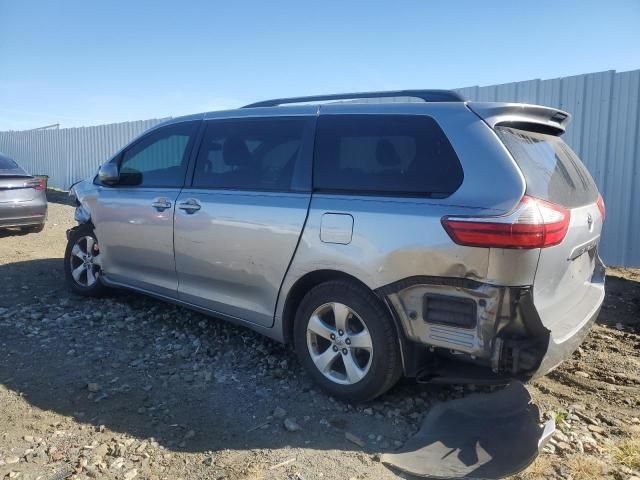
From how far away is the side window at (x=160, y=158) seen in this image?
174 inches

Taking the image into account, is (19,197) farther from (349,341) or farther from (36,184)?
(349,341)

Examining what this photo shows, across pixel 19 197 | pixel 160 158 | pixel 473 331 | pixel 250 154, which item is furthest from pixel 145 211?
pixel 19 197

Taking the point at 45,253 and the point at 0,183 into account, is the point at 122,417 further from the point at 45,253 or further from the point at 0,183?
the point at 0,183

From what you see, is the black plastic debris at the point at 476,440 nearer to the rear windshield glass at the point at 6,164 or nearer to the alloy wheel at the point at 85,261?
the alloy wheel at the point at 85,261

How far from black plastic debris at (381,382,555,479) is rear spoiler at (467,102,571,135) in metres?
1.72

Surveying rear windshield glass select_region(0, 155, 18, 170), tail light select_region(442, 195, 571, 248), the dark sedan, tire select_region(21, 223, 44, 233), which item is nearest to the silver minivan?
tail light select_region(442, 195, 571, 248)

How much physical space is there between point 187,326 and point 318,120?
225 cm

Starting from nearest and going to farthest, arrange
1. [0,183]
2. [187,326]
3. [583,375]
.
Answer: [583,375] → [187,326] → [0,183]

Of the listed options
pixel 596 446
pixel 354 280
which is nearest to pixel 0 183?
pixel 354 280

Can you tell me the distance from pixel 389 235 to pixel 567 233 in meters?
0.96

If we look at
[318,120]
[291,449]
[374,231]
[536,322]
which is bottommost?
[291,449]

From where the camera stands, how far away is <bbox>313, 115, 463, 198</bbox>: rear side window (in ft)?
9.80

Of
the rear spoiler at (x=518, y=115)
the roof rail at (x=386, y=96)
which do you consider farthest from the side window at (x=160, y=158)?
the rear spoiler at (x=518, y=115)

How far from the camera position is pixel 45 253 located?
24.4 feet
